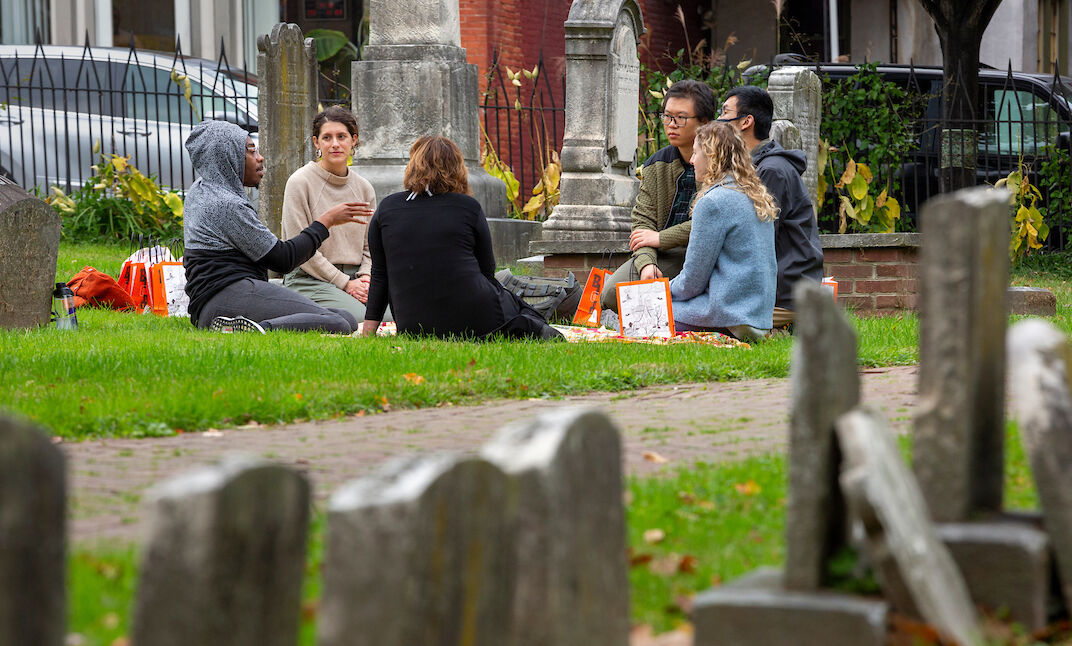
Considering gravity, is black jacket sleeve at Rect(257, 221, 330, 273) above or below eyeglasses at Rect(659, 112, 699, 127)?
below

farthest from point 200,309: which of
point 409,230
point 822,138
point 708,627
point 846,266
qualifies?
point 822,138

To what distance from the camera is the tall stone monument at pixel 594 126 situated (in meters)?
11.4

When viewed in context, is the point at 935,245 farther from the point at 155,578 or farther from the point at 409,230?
the point at 409,230

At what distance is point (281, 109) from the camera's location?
37.2 feet

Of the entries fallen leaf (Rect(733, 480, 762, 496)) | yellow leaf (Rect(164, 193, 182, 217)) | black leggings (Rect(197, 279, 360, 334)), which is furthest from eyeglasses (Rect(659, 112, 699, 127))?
yellow leaf (Rect(164, 193, 182, 217))

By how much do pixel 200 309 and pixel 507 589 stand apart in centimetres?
692

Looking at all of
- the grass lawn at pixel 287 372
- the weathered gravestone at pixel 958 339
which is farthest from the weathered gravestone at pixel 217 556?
the grass lawn at pixel 287 372

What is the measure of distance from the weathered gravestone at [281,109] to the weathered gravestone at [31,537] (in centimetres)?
928

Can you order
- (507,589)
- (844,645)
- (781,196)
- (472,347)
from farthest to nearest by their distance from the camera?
(781,196) → (472,347) → (844,645) → (507,589)

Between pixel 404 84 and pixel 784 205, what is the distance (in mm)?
3744

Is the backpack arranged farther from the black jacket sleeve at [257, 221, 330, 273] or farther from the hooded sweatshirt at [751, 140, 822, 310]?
the hooded sweatshirt at [751, 140, 822, 310]

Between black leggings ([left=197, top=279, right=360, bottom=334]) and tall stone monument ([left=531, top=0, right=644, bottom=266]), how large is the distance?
292 cm

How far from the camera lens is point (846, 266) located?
11031 millimetres

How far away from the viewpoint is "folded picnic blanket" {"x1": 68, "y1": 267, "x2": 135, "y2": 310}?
1031cm
